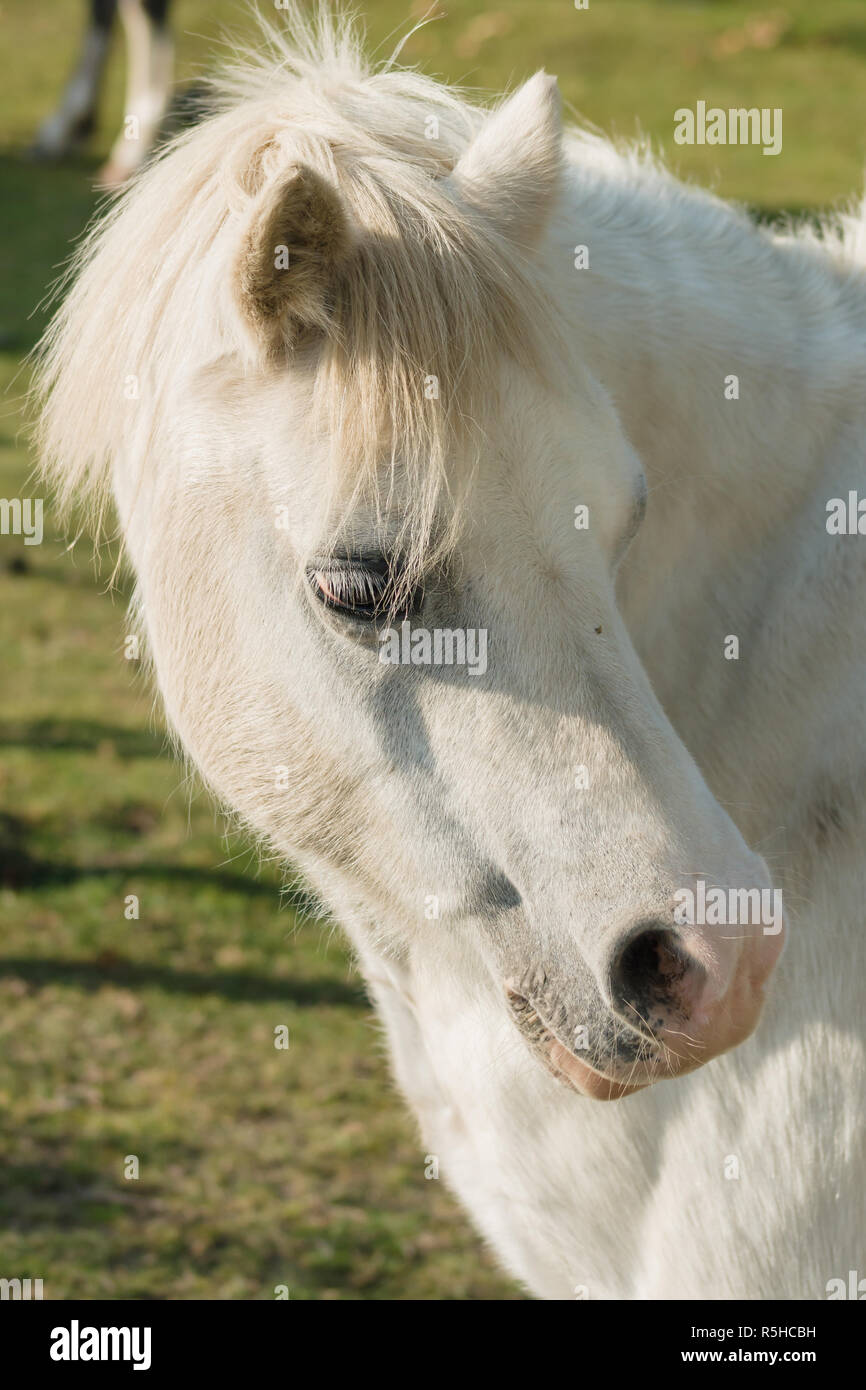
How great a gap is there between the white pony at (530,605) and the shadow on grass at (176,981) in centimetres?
236

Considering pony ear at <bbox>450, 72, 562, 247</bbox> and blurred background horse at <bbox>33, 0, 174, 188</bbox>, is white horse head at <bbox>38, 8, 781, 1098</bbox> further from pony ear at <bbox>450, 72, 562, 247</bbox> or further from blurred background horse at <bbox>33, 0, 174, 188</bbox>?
blurred background horse at <bbox>33, 0, 174, 188</bbox>

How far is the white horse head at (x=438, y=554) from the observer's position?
180 cm

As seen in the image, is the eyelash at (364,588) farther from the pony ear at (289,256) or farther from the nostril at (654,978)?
the nostril at (654,978)

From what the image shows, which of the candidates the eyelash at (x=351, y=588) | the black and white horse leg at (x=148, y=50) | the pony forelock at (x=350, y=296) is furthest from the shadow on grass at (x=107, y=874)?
the black and white horse leg at (x=148, y=50)

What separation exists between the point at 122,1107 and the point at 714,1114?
2.76 m

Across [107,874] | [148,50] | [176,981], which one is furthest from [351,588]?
[148,50]

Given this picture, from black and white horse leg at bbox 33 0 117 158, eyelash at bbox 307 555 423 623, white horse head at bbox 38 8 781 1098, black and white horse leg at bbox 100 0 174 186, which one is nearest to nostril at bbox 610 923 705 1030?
white horse head at bbox 38 8 781 1098

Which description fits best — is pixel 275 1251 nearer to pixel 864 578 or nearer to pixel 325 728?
pixel 325 728

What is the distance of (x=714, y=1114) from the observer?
2.26 meters

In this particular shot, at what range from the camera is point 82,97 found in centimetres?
1302

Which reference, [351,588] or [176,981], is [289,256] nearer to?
[351,588]

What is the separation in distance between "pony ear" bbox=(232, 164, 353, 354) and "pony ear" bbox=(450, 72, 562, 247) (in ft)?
0.97

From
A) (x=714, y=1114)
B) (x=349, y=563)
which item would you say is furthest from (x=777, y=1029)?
(x=349, y=563)

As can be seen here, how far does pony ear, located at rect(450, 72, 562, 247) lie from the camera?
1996mm
